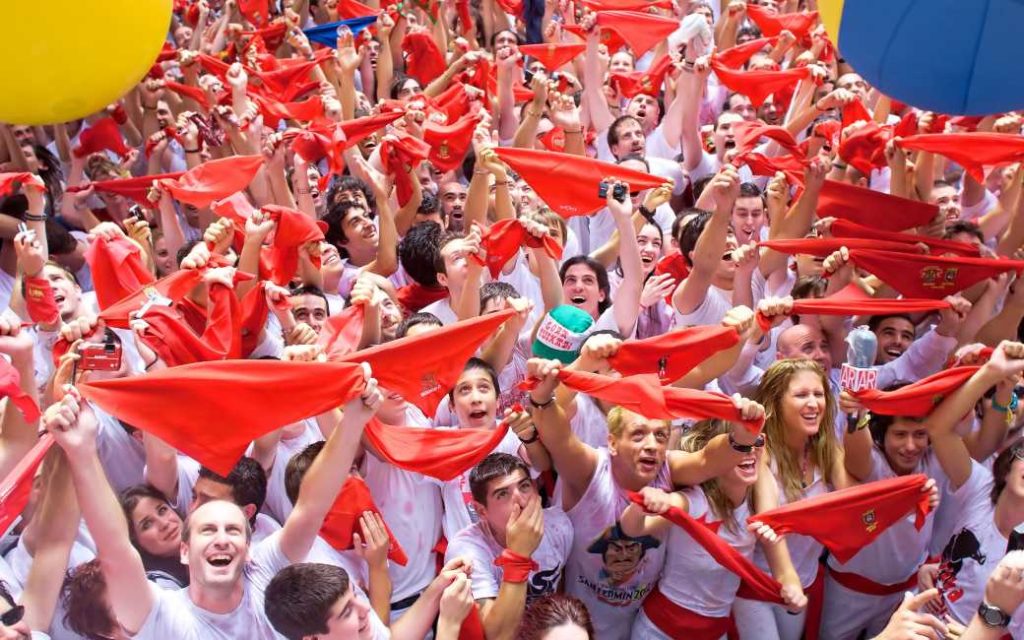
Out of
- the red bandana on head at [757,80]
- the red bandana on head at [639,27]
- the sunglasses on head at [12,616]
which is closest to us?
the sunglasses on head at [12,616]

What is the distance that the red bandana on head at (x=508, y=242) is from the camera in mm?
4957

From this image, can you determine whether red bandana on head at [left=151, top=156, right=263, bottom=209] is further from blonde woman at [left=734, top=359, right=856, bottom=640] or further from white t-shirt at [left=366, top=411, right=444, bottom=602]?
blonde woman at [left=734, top=359, right=856, bottom=640]

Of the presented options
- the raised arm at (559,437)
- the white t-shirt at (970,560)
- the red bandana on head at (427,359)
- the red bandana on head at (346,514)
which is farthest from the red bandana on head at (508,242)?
the white t-shirt at (970,560)

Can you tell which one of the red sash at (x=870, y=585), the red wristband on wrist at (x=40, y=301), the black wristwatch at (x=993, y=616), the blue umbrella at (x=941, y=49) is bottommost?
the red sash at (x=870, y=585)

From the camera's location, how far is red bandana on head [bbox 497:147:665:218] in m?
5.28

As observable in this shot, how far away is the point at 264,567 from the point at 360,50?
16.7ft

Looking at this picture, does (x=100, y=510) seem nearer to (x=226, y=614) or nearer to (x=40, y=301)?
(x=226, y=614)

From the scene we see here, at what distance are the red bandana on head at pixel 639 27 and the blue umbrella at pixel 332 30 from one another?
5.33 ft

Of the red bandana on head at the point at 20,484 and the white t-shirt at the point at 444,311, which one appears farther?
the white t-shirt at the point at 444,311

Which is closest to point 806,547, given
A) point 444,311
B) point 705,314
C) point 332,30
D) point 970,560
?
point 970,560

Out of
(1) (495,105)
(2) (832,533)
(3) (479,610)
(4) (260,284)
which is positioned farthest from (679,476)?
(1) (495,105)

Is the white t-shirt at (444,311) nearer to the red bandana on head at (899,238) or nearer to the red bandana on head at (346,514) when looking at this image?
the red bandana on head at (346,514)

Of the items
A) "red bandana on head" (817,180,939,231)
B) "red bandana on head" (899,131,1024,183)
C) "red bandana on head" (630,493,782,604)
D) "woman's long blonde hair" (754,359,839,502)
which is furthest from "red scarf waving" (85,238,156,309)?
"red bandana on head" (899,131,1024,183)

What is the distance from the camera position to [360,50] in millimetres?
7875
